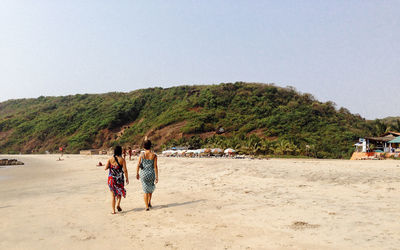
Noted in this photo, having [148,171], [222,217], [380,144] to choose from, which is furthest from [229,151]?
[222,217]

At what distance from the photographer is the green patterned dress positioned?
741 cm

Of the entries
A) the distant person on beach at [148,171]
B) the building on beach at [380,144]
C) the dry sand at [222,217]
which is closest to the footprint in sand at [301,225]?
the dry sand at [222,217]

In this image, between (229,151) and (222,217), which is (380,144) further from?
(222,217)

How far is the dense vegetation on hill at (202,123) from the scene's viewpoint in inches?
1566

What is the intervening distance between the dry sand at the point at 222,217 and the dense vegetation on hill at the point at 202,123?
72.8 ft

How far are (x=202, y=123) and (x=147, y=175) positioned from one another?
1756 inches

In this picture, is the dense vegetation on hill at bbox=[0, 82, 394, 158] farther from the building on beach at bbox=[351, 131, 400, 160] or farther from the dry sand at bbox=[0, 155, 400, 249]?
the dry sand at bbox=[0, 155, 400, 249]

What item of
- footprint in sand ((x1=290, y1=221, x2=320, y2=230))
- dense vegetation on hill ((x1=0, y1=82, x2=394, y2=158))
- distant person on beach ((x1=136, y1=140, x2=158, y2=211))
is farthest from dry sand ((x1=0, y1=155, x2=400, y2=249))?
dense vegetation on hill ((x1=0, y1=82, x2=394, y2=158))

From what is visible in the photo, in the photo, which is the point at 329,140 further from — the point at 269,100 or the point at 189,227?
the point at 189,227

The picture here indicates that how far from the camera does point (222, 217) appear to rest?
6.24 metres

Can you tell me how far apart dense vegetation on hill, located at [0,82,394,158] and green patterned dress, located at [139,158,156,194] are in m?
24.1

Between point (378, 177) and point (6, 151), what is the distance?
253ft

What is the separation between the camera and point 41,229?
5812 millimetres

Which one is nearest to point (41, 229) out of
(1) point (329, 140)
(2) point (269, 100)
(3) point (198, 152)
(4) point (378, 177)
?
(4) point (378, 177)
